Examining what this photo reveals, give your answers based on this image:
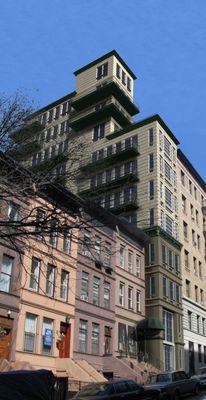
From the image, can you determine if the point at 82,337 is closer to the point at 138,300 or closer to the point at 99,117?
the point at 138,300

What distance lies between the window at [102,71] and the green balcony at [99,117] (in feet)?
16.7

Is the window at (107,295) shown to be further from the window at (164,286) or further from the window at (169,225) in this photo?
the window at (169,225)

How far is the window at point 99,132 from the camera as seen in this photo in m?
54.2

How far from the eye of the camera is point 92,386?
19.2 m

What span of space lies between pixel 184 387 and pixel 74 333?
10164 mm

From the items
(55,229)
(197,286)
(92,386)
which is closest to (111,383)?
(92,386)

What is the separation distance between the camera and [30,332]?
28469 millimetres

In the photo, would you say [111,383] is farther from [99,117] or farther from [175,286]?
[99,117]

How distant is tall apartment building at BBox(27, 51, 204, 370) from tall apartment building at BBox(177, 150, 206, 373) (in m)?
2.06

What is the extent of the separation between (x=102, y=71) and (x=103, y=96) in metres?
4.18

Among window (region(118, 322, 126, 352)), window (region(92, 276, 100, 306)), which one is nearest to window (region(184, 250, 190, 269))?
window (region(118, 322, 126, 352))

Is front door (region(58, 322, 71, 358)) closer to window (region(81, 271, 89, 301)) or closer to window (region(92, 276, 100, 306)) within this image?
window (region(81, 271, 89, 301))

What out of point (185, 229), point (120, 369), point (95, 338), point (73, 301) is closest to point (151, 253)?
point (185, 229)

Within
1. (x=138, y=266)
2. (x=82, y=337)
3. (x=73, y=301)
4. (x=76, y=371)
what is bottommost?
(x=76, y=371)
